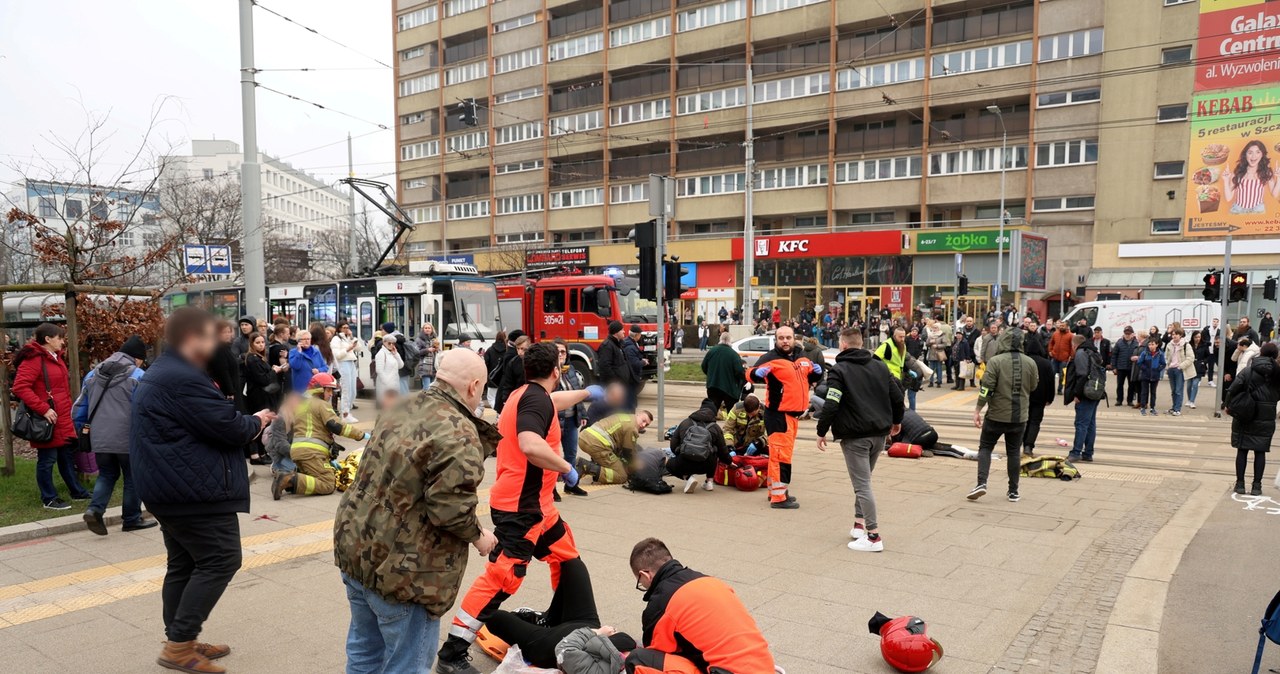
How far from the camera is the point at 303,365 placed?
1041 centimetres

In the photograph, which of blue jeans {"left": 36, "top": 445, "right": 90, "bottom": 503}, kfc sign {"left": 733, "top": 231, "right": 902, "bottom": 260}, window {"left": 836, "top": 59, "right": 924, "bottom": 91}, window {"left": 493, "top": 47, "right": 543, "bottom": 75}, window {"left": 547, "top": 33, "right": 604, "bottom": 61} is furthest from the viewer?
window {"left": 493, "top": 47, "right": 543, "bottom": 75}

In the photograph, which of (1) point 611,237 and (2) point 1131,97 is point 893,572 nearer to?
(2) point 1131,97

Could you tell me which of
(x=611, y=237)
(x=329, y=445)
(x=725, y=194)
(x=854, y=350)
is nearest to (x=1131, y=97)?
(x=725, y=194)

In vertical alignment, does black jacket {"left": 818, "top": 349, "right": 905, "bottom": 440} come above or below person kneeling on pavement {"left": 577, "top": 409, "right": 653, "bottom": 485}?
above

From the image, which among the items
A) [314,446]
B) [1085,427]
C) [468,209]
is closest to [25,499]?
[314,446]

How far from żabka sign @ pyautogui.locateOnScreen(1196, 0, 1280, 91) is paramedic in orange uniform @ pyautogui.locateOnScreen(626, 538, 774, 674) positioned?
41.2m

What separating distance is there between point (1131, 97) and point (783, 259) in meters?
17.8

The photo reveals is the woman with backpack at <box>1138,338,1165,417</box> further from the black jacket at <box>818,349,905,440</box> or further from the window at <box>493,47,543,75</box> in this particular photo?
the window at <box>493,47,543,75</box>

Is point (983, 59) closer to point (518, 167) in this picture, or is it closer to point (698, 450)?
point (518, 167)

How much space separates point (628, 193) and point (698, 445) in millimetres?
42307

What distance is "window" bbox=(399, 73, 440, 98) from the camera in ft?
190

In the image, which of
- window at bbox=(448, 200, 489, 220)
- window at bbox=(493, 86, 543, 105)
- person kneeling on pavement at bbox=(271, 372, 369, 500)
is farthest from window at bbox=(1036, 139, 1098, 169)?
person kneeling on pavement at bbox=(271, 372, 369, 500)

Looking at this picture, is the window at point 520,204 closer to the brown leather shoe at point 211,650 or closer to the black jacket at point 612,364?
the black jacket at point 612,364

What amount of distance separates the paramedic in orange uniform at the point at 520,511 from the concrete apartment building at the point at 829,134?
36447 millimetres
